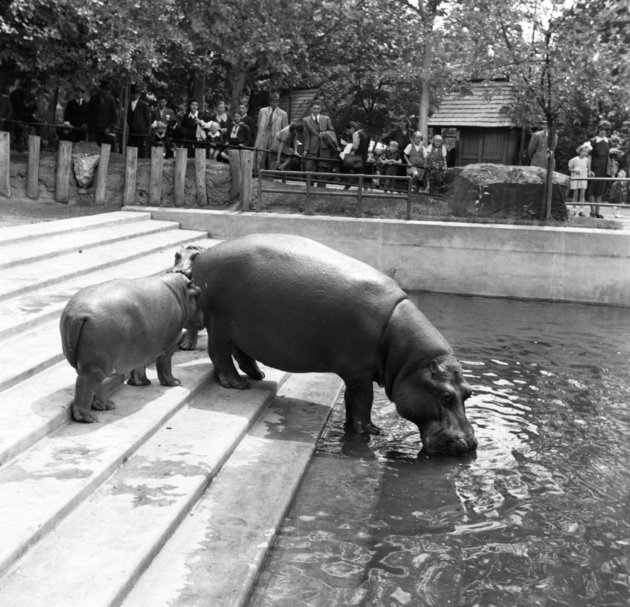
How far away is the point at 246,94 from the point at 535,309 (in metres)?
16.2

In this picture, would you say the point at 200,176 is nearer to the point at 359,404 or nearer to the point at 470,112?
the point at 359,404

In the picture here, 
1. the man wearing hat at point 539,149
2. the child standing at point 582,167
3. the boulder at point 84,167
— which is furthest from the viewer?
the man wearing hat at point 539,149

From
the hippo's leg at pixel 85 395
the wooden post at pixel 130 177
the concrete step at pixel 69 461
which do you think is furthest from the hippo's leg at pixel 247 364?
the wooden post at pixel 130 177

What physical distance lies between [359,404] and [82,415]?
2058mm

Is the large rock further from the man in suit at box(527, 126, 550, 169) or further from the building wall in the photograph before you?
the building wall

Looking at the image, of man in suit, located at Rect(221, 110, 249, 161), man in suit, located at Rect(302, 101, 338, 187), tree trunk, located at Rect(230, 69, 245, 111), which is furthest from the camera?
tree trunk, located at Rect(230, 69, 245, 111)

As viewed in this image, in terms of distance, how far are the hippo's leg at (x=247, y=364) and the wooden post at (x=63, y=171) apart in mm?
8724

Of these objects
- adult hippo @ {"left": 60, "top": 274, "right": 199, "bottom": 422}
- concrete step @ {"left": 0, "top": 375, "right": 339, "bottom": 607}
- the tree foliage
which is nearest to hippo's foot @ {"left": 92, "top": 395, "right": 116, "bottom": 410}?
adult hippo @ {"left": 60, "top": 274, "right": 199, "bottom": 422}

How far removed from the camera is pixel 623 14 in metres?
8.70

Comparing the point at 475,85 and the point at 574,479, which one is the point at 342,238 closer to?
the point at 574,479

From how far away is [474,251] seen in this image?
45.6 ft

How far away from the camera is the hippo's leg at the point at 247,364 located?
23.9 ft

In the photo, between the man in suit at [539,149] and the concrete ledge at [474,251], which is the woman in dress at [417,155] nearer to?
the man in suit at [539,149]

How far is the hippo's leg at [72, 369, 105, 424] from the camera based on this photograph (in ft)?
18.1
